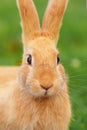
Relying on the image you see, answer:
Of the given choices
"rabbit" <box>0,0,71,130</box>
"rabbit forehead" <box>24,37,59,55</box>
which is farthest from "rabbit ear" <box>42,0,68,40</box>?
"rabbit forehead" <box>24,37,59,55</box>

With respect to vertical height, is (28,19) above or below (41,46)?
above

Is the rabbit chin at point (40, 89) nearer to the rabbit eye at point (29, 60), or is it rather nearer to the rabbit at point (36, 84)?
the rabbit at point (36, 84)

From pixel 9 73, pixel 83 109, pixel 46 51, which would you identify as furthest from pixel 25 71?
pixel 83 109

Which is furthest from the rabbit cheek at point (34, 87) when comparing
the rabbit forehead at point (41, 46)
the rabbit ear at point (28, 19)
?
the rabbit ear at point (28, 19)

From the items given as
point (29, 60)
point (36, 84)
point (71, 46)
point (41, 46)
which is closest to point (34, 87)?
point (36, 84)

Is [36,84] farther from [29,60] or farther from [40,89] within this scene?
[29,60]

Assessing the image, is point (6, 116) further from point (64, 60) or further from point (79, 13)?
point (79, 13)

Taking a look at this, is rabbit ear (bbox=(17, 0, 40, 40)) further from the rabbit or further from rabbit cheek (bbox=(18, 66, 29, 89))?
rabbit cheek (bbox=(18, 66, 29, 89))

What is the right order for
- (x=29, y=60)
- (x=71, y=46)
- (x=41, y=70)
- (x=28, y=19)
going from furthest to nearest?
(x=71, y=46), (x=28, y=19), (x=29, y=60), (x=41, y=70)
